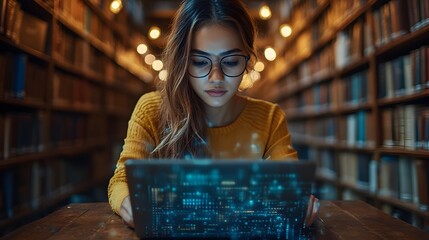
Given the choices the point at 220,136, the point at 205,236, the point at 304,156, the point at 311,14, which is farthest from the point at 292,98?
the point at 205,236

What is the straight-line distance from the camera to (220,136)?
1.23 m

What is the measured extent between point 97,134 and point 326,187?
6.96 ft

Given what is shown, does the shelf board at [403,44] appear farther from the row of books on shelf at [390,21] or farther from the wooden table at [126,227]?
the wooden table at [126,227]

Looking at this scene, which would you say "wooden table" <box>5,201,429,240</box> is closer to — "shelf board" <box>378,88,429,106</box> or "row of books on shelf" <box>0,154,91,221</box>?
"shelf board" <box>378,88,429,106</box>

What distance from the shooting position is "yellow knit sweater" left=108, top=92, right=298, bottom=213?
115 cm

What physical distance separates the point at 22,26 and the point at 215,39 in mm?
1388

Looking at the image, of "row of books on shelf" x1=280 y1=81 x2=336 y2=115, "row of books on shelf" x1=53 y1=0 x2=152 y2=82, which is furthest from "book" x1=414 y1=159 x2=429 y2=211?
"row of books on shelf" x1=53 y1=0 x2=152 y2=82

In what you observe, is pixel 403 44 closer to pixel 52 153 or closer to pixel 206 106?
pixel 206 106

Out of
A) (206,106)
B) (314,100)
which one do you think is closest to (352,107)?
(314,100)

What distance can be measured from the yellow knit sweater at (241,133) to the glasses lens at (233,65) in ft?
0.67

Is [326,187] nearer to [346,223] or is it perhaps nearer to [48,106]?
[48,106]

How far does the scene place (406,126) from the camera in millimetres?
1992

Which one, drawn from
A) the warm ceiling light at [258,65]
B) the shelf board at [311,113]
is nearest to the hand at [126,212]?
the warm ceiling light at [258,65]

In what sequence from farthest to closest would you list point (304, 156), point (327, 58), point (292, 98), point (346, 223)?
point (292, 98) < point (304, 156) < point (327, 58) < point (346, 223)
